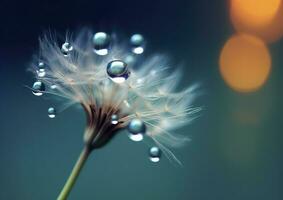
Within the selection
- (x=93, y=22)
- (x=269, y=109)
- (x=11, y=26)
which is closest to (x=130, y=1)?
(x=93, y=22)

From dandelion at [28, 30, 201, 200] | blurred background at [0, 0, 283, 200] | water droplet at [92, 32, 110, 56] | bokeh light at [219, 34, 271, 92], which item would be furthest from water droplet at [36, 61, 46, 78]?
bokeh light at [219, 34, 271, 92]

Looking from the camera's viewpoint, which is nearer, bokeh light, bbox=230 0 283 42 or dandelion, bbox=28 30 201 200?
dandelion, bbox=28 30 201 200

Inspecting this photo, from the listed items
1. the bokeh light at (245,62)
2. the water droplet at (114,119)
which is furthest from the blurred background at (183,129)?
the water droplet at (114,119)

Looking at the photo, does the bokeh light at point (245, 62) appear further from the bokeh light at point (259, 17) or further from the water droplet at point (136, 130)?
the water droplet at point (136, 130)

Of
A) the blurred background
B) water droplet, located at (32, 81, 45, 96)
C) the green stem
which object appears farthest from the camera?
the blurred background

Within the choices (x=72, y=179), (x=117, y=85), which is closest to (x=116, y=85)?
(x=117, y=85)

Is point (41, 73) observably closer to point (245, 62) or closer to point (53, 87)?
point (53, 87)

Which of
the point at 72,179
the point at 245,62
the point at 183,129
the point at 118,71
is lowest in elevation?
the point at 72,179

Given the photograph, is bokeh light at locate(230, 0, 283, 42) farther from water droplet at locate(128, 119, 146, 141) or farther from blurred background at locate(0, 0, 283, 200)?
water droplet at locate(128, 119, 146, 141)

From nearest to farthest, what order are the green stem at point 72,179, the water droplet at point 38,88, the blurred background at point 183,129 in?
the green stem at point 72,179
the water droplet at point 38,88
the blurred background at point 183,129
